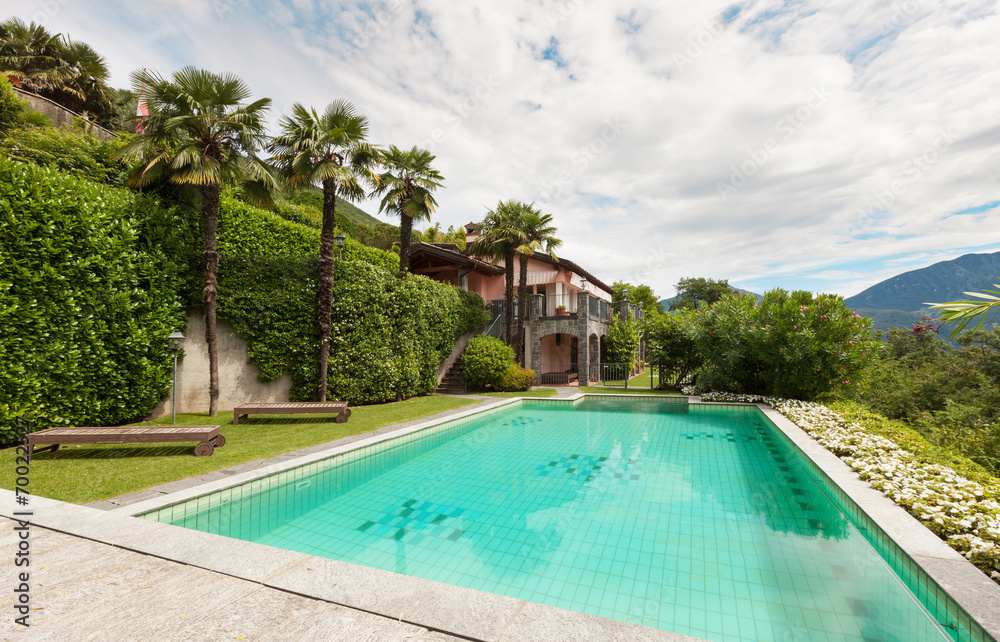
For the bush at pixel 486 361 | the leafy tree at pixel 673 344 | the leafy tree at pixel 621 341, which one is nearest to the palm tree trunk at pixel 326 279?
the bush at pixel 486 361

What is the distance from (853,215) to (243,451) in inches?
708

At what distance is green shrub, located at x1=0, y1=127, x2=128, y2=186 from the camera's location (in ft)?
28.6

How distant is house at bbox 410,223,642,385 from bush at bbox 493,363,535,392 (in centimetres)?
336

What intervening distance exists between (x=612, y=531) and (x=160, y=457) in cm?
744

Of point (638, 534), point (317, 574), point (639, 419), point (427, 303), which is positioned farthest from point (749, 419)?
point (317, 574)

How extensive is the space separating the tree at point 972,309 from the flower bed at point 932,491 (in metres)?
1.92

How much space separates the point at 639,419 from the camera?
39.5 ft

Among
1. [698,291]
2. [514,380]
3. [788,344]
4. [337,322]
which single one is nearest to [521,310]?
[514,380]

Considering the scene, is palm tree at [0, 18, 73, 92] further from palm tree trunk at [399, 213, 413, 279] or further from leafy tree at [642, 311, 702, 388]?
leafy tree at [642, 311, 702, 388]

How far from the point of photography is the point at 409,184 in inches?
611

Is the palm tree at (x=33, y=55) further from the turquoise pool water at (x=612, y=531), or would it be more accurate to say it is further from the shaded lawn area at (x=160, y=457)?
the turquoise pool water at (x=612, y=531)

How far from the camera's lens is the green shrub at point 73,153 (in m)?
8.73

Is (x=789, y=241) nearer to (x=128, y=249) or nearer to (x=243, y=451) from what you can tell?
(x=243, y=451)

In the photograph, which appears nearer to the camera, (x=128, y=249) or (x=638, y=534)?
(x=638, y=534)
